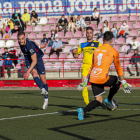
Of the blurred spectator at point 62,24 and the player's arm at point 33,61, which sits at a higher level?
the blurred spectator at point 62,24

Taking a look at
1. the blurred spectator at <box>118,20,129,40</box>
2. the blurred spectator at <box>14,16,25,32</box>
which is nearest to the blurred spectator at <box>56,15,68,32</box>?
the blurred spectator at <box>14,16,25,32</box>

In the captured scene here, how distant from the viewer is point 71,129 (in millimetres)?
5711

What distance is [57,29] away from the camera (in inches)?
979

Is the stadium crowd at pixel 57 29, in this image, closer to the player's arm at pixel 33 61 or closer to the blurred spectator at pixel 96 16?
the blurred spectator at pixel 96 16

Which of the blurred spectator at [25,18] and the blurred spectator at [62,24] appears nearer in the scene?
the blurred spectator at [62,24]

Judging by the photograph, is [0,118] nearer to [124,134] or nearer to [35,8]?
[124,134]

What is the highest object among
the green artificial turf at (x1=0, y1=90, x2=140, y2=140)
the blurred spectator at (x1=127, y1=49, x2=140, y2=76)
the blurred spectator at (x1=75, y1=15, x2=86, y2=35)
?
the blurred spectator at (x1=75, y1=15, x2=86, y2=35)

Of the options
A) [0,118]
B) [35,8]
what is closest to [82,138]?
[0,118]

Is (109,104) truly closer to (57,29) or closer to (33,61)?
(33,61)

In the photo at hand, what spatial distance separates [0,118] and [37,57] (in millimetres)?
2322

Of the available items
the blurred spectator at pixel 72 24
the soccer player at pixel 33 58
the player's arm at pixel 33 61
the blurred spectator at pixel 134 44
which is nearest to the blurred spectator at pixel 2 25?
the blurred spectator at pixel 72 24

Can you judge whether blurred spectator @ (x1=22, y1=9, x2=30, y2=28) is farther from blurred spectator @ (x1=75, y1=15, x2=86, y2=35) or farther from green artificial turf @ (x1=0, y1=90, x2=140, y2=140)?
green artificial turf @ (x1=0, y1=90, x2=140, y2=140)

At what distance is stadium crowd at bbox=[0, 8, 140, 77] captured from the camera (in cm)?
2092

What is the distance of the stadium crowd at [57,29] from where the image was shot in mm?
20922
